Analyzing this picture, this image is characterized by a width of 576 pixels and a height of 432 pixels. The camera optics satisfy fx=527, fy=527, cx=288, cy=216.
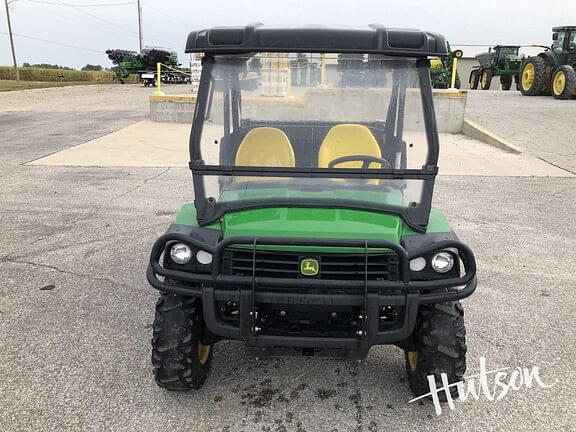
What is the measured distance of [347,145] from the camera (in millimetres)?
3029

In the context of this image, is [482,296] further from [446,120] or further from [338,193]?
[446,120]

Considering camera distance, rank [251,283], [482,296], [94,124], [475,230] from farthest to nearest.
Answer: [94,124], [475,230], [482,296], [251,283]

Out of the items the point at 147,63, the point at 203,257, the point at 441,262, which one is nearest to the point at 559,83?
the point at 441,262

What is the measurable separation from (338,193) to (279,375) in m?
1.14

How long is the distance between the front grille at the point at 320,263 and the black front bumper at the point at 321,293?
6 cm

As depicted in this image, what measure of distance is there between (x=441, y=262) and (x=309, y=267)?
2.11 ft

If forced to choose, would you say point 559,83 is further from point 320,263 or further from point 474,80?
point 320,263

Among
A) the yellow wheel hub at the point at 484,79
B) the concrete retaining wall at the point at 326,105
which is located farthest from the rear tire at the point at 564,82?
the concrete retaining wall at the point at 326,105

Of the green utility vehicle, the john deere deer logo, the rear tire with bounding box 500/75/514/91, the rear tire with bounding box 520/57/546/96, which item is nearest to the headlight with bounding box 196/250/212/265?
the green utility vehicle

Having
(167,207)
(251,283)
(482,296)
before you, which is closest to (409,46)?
(251,283)

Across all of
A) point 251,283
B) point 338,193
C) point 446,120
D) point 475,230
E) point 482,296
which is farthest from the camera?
point 446,120

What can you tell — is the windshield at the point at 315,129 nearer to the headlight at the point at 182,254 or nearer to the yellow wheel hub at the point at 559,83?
the headlight at the point at 182,254

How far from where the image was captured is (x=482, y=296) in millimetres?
4152

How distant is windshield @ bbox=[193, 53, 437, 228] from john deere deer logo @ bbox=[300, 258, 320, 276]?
0.36 m
